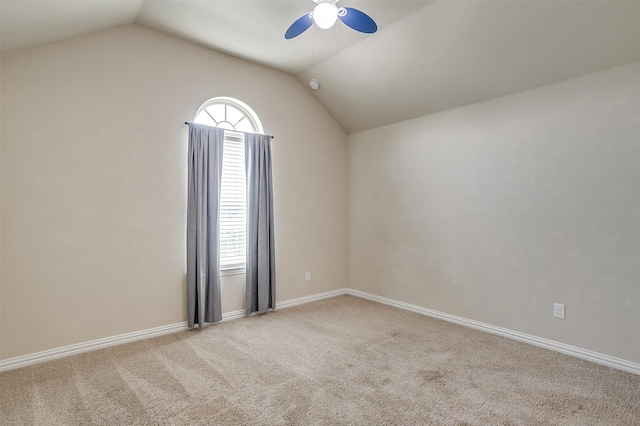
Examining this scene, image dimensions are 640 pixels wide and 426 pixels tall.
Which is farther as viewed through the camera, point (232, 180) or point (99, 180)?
point (232, 180)

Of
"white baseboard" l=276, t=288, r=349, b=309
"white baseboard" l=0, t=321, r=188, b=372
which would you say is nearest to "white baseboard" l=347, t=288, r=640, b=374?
"white baseboard" l=276, t=288, r=349, b=309

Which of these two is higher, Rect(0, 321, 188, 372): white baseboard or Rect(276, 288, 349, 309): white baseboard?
Rect(276, 288, 349, 309): white baseboard

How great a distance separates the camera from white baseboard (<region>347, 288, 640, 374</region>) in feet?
8.97

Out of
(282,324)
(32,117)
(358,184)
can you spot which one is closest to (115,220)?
(32,117)

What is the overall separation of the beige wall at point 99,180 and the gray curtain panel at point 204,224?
11 cm

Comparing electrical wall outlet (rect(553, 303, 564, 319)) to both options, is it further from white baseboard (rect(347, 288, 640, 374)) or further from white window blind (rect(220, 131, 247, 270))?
white window blind (rect(220, 131, 247, 270))

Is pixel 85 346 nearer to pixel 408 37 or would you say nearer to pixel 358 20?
pixel 358 20

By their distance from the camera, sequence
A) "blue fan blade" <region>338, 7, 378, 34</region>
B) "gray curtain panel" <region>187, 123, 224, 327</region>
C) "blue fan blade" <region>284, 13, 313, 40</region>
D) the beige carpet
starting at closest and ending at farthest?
1. the beige carpet
2. "blue fan blade" <region>338, 7, 378, 34</region>
3. "blue fan blade" <region>284, 13, 313, 40</region>
4. "gray curtain panel" <region>187, 123, 224, 327</region>

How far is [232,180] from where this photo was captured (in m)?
4.06

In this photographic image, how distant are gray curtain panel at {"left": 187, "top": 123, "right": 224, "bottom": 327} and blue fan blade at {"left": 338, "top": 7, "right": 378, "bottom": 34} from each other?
1.93 metres

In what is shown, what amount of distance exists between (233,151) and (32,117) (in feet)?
5.98

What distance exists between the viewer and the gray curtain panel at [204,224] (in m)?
3.56

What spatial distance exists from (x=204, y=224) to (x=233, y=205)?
1.68ft

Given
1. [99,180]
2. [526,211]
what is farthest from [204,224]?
[526,211]
